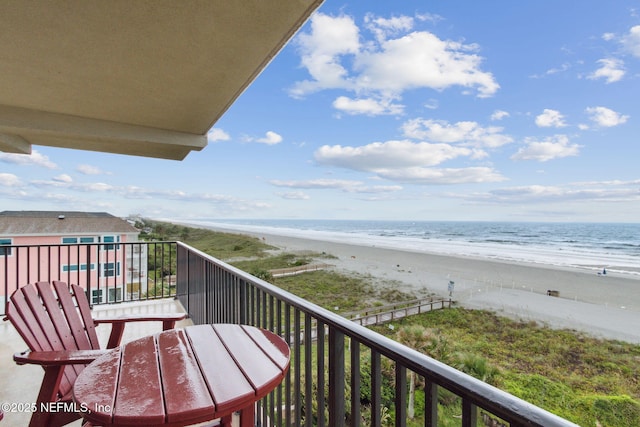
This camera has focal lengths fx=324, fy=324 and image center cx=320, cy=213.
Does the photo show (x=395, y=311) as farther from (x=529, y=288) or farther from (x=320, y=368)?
(x=320, y=368)

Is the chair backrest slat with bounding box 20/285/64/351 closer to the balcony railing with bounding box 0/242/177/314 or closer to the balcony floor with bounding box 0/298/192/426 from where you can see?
the balcony floor with bounding box 0/298/192/426

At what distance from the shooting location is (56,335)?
1816 millimetres

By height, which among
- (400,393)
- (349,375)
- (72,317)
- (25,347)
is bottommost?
(25,347)

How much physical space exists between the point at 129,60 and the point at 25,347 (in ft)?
10.3

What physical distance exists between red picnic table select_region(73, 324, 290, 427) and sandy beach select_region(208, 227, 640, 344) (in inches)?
681

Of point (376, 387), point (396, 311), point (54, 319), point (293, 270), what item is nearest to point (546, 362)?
point (396, 311)

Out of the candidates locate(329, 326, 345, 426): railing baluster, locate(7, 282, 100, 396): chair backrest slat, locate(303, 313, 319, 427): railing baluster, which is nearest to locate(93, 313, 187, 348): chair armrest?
locate(7, 282, 100, 396): chair backrest slat

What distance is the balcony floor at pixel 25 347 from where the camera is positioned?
2.39 metres

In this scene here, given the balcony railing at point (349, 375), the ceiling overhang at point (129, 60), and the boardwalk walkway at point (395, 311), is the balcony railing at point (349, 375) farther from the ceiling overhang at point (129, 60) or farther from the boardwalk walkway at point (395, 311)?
the boardwalk walkway at point (395, 311)

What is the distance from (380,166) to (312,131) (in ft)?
27.4

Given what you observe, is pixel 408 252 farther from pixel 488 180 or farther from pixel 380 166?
pixel 488 180

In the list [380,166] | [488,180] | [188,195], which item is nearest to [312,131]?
[380,166]

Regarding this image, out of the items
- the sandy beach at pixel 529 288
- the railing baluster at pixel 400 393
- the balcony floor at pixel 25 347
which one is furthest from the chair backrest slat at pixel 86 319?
the sandy beach at pixel 529 288

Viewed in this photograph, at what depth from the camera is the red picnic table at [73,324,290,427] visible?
3.02ft
